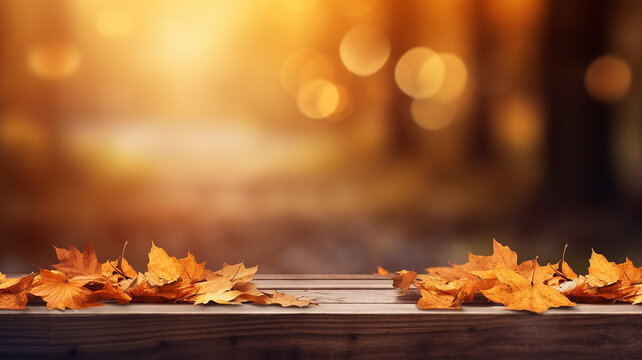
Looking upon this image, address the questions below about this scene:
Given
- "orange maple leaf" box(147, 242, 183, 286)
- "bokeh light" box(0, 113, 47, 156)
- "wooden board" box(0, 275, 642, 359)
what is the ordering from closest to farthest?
"wooden board" box(0, 275, 642, 359), "orange maple leaf" box(147, 242, 183, 286), "bokeh light" box(0, 113, 47, 156)

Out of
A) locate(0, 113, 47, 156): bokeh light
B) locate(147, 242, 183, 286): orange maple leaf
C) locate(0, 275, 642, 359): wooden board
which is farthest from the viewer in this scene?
locate(0, 113, 47, 156): bokeh light

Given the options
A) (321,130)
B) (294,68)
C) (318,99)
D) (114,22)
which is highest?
(114,22)

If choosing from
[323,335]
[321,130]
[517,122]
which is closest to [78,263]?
[323,335]

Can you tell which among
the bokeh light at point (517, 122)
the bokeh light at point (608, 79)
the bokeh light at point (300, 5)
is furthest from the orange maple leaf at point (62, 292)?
the bokeh light at point (608, 79)

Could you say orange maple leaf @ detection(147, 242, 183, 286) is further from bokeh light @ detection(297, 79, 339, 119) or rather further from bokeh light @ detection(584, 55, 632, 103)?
bokeh light @ detection(584, 55, 632, 103)

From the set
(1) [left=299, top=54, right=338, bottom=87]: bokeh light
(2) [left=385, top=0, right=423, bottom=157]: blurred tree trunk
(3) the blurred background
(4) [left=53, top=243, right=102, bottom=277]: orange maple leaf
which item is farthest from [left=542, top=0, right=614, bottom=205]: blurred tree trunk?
(4) [left=53, top=243, right=102, bottom=277]: orange maple leaf

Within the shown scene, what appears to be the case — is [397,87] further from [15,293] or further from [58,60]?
[15,293]
